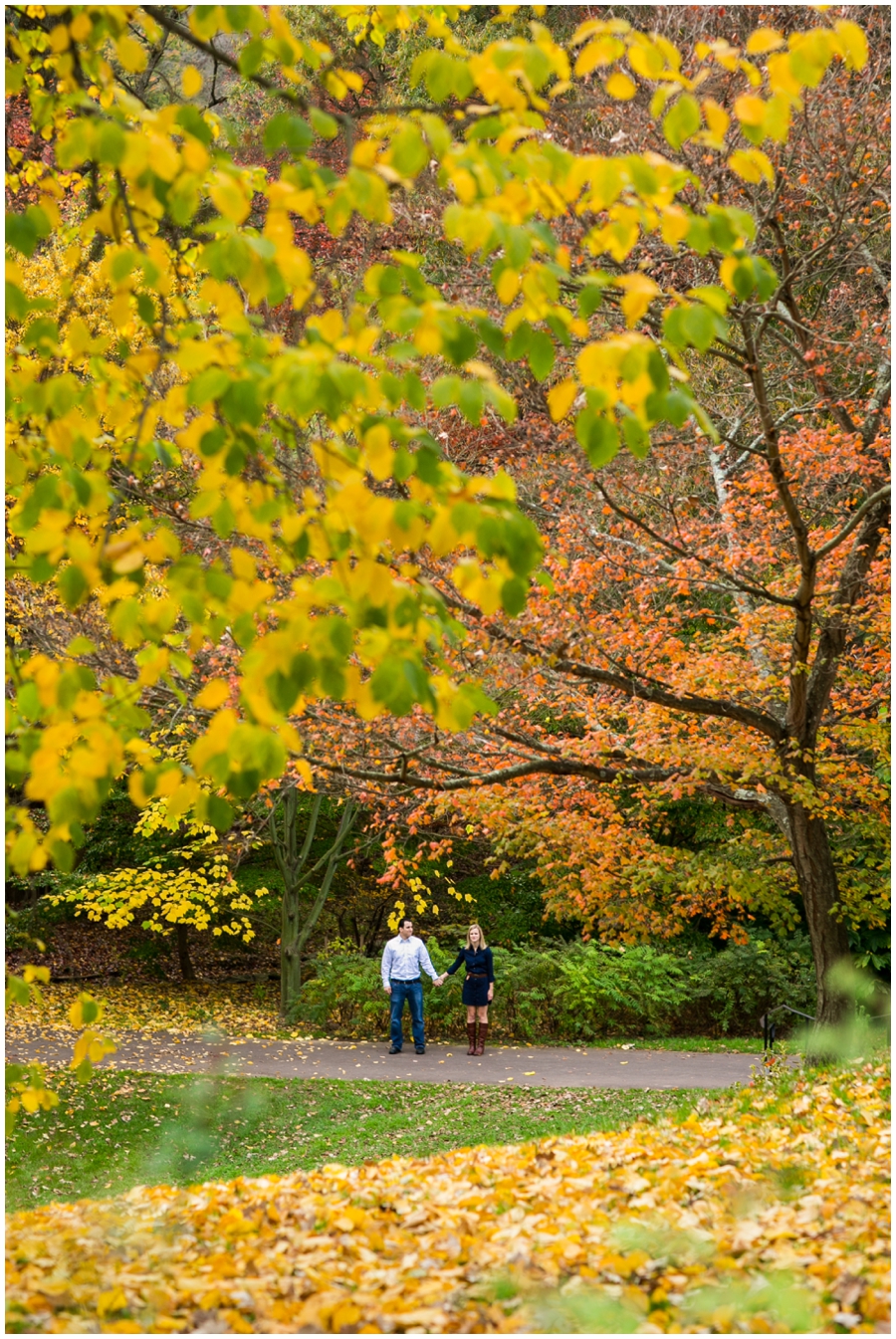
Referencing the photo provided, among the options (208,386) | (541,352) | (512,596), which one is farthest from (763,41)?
(208,386)

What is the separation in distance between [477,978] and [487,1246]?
26.5 feet

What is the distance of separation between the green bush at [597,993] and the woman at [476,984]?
3.71 ft

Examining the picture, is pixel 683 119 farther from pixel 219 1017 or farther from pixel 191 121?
pixel 219 1017

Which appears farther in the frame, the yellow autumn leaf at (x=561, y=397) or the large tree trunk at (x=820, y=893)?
the large tree trunk at (x=820, y=893)

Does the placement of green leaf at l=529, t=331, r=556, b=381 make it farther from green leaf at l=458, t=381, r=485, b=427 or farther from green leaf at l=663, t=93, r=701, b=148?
green leaf at l=663, t=93, r=701, b=148

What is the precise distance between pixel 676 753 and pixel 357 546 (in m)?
5.39

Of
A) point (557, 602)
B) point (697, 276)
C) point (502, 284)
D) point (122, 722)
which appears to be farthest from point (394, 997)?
point (502, 284)

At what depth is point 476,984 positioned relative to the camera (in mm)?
11164

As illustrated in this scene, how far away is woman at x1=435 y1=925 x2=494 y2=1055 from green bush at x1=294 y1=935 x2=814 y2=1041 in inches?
44.6

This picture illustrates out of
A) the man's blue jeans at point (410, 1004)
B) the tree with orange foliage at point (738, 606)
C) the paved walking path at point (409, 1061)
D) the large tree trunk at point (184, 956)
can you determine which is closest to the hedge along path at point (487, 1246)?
the tree with orange foliage at point (738, 606)

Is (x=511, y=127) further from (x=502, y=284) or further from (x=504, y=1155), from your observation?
(x=504, y=1155)

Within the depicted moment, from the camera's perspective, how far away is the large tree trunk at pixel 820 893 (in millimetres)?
7828

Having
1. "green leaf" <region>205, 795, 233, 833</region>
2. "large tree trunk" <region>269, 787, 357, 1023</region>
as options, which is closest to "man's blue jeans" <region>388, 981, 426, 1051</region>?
"large tree trunk" <region>269, 787, 357, 1023</region>

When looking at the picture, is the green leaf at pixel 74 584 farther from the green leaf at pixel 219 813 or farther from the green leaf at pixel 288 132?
the green leaf at pixel 288 132
